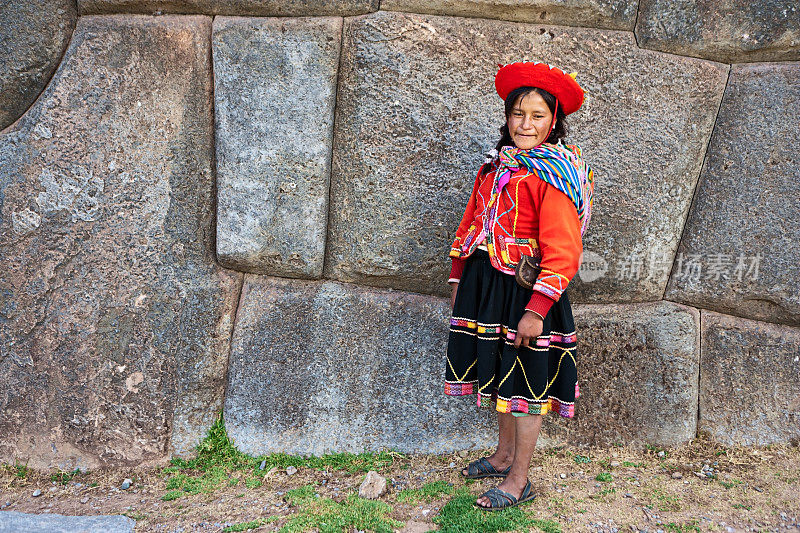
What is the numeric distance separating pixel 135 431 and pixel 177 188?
1.02m

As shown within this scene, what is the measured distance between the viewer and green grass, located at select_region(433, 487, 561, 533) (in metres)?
1.96

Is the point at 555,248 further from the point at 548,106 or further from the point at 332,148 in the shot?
the point at 332,148

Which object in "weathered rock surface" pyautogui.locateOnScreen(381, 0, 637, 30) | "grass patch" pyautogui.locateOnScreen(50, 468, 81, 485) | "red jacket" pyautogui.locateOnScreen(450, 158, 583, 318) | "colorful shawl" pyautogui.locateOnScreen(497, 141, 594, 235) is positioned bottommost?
"grass patch" pyautogui.locateOnScreen(50, 468, 81, 485)

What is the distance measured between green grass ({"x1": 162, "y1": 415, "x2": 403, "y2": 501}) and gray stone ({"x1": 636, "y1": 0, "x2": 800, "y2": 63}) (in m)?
2.00

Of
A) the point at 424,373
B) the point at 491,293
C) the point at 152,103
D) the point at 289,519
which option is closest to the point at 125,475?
the point at 289,519

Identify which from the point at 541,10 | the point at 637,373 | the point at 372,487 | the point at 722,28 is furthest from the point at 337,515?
the point at 722,28

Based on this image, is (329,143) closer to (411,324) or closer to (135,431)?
(411,324)

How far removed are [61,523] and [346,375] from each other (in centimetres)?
114

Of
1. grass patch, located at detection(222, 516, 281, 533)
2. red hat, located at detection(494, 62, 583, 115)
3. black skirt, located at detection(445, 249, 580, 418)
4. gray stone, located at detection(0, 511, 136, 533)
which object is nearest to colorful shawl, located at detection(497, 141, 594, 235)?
red hat, located at detection(494, 62, 583, 115)

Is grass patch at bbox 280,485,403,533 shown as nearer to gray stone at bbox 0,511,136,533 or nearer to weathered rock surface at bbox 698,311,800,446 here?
gray stone at bbox 0,511,136,533

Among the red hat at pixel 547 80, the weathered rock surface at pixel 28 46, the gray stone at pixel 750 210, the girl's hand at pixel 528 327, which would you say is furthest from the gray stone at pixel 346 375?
the weathered rock surface at pixel 28 46

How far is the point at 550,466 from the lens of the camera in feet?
7.82

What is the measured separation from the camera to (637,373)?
8.01ft

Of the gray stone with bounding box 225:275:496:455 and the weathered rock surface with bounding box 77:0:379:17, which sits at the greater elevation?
the weathered rock surface with bounding box 77:0:379:17
